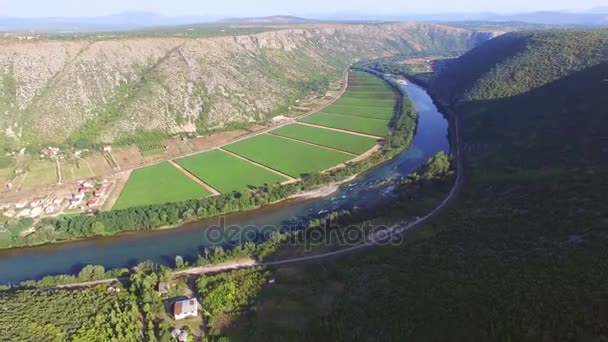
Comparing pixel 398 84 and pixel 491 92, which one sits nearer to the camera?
pixel 491 92

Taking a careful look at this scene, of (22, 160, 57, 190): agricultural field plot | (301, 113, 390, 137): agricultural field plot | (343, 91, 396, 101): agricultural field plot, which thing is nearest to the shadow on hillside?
(301, 113, 390, 137): agricultural field plot

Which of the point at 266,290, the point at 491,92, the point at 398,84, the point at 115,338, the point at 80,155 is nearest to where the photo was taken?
the point at 115,338

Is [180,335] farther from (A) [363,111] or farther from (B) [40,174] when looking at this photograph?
(A) [363,111]

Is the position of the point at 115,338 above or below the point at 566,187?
below

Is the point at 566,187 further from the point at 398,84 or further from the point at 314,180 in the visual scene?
the point at 398,84

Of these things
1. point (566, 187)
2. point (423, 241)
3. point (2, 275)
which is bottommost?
point (2, 275)

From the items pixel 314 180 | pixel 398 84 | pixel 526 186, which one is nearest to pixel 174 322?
pixel 314 180

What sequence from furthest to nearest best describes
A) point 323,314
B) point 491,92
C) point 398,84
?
1. point 398,84
2. point 491,92
3. point 323,314
